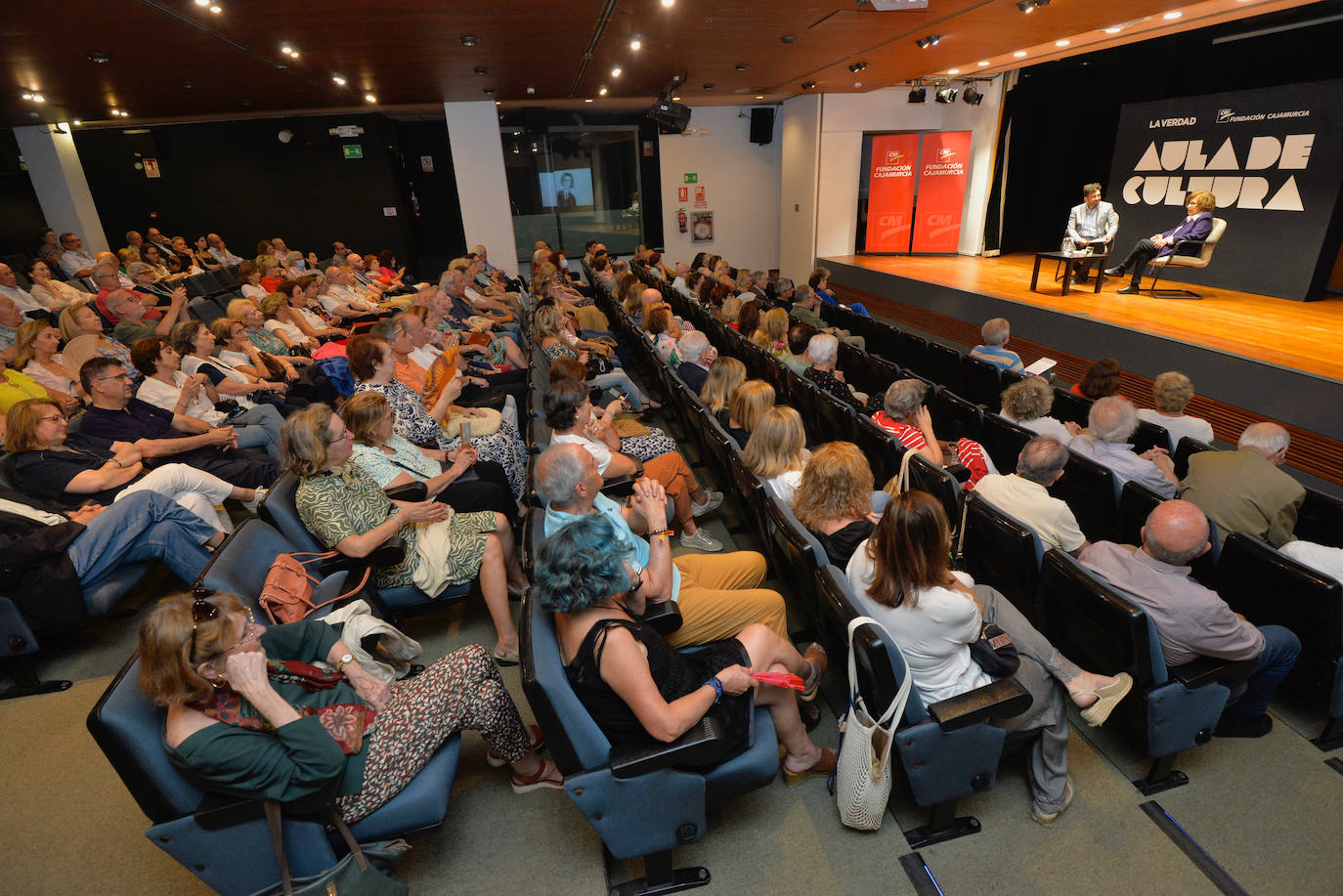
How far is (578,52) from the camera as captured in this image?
686 cm

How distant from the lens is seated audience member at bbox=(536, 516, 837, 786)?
1630 millimetres

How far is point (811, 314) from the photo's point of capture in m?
6.85

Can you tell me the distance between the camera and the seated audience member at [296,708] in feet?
4.88

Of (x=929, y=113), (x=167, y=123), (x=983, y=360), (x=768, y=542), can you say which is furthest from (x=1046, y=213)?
(x=167, y=123)

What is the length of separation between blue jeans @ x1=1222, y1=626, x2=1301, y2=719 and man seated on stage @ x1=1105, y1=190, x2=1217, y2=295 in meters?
7.96

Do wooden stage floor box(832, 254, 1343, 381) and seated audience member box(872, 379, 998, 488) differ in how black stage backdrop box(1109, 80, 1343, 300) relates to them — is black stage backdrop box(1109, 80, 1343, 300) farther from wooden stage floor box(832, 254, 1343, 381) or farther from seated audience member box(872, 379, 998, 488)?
seated audience member box(872, 379, 998, 488)

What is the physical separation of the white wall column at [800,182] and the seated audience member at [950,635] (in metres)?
11.5

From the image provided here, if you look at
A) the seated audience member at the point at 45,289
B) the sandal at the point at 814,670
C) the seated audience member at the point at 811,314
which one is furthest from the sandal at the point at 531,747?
the seated audience member at the point at 45,289

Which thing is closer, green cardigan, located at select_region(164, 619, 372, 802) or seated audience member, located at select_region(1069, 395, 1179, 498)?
green cardigan, located at select_region(164, 619, 372, 802)

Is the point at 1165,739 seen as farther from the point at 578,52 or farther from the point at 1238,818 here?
the point at 578,52

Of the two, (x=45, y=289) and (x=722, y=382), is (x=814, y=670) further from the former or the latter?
(x=45, y=289)

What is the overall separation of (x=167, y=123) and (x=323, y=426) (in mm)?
13155

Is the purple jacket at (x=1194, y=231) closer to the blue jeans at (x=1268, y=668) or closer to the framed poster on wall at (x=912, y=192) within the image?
the framed poster on wall at (x=912, y=192)

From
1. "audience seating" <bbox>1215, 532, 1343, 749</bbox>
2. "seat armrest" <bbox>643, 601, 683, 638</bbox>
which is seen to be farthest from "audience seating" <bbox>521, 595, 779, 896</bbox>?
"audience seating" <bbox>1215, 532, 1343, 749</bbox>
